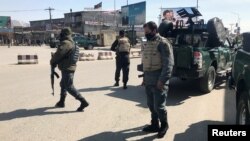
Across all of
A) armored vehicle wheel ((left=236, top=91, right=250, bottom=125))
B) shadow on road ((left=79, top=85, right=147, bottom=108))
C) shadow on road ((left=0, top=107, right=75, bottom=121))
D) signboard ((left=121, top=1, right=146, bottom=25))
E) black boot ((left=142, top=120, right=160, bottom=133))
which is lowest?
shadow on road ((left=79, top=85, right=147, bottom=108))

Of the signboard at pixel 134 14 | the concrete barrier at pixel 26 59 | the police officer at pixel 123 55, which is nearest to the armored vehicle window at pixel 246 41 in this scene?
the police officer at pixel 123 55

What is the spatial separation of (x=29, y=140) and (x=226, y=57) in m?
7.69

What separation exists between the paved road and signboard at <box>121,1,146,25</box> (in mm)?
43163

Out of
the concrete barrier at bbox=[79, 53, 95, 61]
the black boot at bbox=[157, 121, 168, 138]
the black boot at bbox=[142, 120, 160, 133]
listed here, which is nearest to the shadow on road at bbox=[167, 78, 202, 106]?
the black boot at bbox=[142, 120, 160, 133]

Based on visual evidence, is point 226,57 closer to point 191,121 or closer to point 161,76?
point 191,121

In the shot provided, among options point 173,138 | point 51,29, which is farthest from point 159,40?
point 51,29

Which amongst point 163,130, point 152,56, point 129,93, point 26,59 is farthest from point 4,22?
point 163,130

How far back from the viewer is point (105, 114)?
7070 millimetres

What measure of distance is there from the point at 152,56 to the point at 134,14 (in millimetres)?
49682

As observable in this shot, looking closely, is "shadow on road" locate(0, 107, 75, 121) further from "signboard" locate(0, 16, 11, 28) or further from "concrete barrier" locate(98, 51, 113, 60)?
"signboard" locate(0, 16, 11, 28)

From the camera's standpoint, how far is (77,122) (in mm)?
6398

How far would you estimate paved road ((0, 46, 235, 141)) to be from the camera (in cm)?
568

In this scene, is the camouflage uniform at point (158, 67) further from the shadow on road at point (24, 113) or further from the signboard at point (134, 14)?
the signboard at point (134, 14)

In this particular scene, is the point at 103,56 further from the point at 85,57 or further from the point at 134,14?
the point at 134,14
